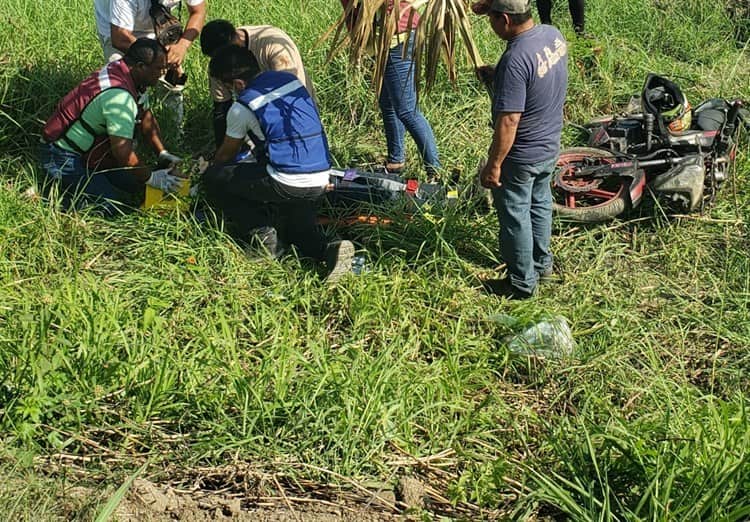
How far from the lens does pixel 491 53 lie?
22.0 feet

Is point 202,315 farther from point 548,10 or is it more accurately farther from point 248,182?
point 548,10

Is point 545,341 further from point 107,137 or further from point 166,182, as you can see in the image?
point 107,137

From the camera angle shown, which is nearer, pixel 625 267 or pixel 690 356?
pixel 690 356

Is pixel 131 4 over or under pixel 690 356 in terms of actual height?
over

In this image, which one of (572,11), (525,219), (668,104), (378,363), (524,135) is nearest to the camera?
(378,363)

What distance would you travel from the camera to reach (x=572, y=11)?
6.89 metres

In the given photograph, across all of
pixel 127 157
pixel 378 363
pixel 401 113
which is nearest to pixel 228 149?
pixel 127 157

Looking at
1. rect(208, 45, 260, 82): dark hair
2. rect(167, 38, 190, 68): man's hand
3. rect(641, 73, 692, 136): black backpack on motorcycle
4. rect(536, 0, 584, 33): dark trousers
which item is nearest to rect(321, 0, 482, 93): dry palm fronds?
rect(208, 45, 260, 82): dark hair

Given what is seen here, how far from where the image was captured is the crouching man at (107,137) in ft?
14.9

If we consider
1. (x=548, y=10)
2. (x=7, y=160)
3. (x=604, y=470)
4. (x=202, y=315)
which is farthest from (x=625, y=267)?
(x=7, y=160)

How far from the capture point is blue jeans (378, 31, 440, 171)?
16.4 ft

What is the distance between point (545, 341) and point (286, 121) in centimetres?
176

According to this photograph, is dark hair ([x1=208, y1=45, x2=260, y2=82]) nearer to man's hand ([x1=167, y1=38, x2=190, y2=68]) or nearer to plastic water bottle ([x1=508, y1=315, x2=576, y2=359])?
man's hand ([x1=167, y1=38, x2=190, y2=68])

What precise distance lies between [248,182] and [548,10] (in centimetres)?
366
